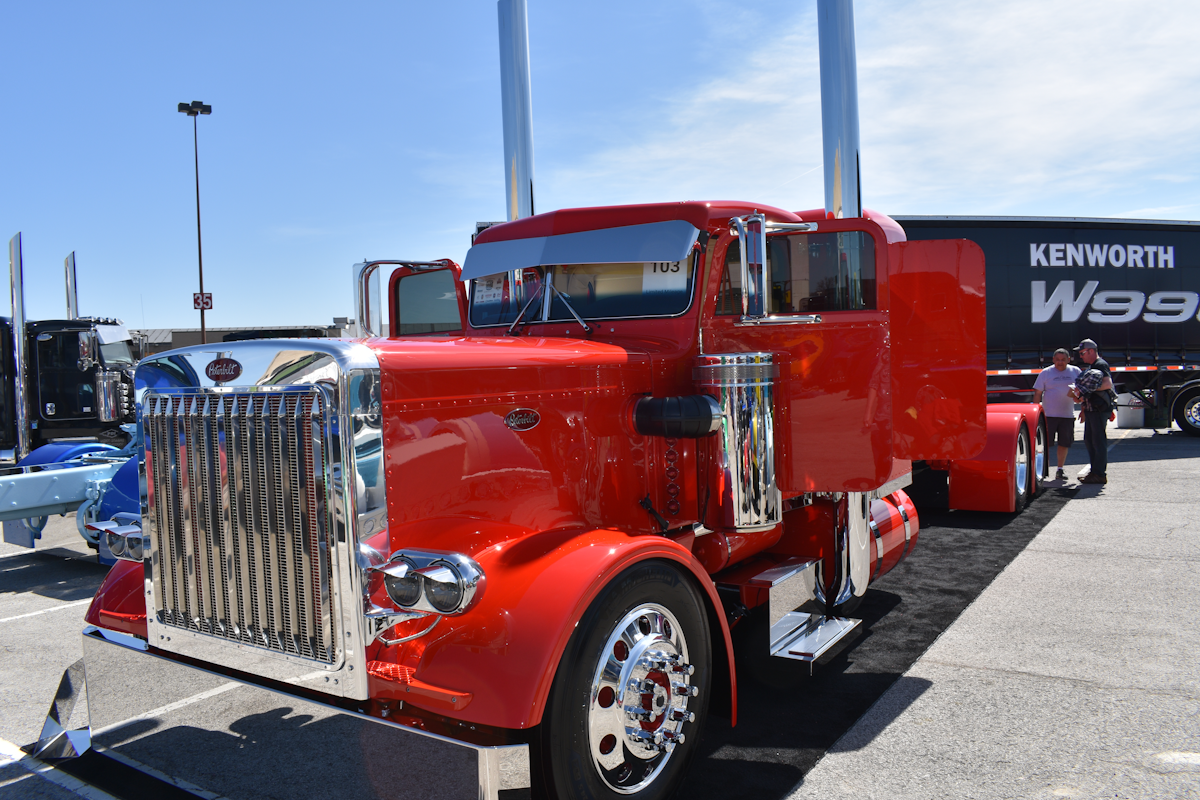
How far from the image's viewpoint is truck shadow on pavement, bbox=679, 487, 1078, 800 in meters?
3.07

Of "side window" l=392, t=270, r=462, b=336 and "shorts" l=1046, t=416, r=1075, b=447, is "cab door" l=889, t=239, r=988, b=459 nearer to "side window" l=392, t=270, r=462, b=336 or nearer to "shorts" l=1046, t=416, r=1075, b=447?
"side window" l=392, t=270, r=462, b=336

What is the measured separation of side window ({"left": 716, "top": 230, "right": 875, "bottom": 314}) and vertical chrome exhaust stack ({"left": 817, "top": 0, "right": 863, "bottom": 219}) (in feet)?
4.30

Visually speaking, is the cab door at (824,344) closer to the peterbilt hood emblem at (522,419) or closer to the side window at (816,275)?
the side window at (816,275)

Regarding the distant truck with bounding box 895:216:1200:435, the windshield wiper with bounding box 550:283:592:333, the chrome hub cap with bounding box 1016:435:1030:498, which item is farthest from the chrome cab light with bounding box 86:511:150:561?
the distant truck with bounding box 895:216:1200:435

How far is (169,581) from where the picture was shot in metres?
2.88

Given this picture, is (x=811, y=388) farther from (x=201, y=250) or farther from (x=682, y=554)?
(x=201, y=250)

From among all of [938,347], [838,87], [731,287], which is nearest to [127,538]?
[731,287]

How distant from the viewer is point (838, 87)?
496cm

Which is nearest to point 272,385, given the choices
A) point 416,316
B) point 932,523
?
point 416,316

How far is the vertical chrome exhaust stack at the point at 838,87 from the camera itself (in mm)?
4738

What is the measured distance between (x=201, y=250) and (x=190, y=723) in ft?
86.8

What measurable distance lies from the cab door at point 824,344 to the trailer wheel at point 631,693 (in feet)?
3.21

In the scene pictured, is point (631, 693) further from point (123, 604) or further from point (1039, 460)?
point (1039, 460)

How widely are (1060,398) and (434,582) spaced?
8.98 m
